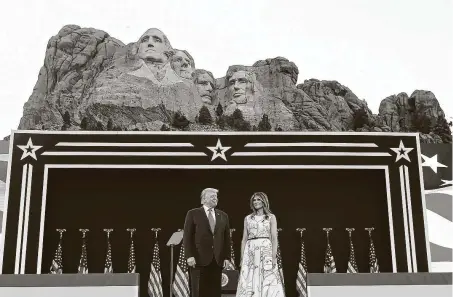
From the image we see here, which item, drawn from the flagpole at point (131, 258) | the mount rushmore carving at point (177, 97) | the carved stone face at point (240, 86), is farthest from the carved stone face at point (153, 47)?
the flagpole at point (131, 258)

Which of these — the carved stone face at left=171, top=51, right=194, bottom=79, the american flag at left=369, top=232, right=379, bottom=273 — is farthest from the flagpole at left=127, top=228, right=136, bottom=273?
the carved stone face at left=171, top=51, right=194, bottom=79

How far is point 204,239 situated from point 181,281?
2770 millimetres

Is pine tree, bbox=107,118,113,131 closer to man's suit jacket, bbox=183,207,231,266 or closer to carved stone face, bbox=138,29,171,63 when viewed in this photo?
carved stone face, bbox=138,29,171,63

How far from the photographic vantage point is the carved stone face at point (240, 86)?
765 inches

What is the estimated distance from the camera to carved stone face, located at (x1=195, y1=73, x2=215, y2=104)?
1985 centimetres

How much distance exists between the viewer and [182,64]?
65.5ft

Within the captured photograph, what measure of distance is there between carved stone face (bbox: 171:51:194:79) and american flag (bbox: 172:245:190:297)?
1123 cm

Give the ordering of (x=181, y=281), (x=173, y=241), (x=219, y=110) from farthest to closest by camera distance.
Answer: (x=219, y=110) < (x=173, y=241) < (x=181, y=281)

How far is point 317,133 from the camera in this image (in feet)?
32.7

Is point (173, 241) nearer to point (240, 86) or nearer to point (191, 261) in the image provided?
point (191, 261)

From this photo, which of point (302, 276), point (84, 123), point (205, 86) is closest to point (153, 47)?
point (205, 86)

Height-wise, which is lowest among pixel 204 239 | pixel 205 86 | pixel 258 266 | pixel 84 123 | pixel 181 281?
pixel 181 281

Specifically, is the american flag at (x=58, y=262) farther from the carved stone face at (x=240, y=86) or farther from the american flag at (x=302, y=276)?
the carved stone face at (x=240, y=86)

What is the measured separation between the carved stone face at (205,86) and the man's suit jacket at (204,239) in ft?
43.1
